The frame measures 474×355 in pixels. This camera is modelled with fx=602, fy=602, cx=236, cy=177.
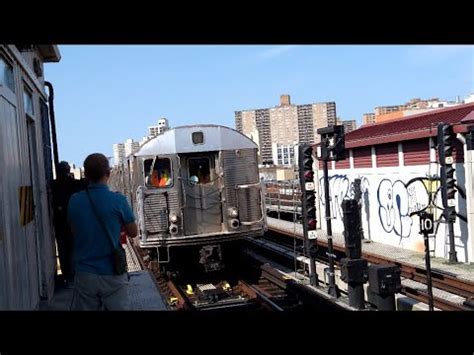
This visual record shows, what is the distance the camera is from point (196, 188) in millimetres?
13672

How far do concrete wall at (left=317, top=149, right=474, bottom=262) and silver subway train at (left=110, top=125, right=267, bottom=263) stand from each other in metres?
4.88

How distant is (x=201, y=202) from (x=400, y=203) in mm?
6603

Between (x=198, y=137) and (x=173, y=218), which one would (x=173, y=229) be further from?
(x=198, y=137)

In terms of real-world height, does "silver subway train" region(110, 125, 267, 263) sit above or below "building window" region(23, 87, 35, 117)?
below

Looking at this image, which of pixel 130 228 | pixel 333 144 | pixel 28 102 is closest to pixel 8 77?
pixel 28 102

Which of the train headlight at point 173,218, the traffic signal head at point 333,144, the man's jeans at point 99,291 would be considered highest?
the traffic signal head at point 333,144

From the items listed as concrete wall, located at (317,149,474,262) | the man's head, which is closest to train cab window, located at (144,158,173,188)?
the man's head

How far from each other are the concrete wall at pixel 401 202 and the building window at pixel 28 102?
10.2m

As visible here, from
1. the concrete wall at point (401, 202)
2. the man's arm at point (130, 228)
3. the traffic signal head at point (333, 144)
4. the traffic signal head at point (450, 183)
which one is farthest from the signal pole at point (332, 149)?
the man's arm at point (130, 228)

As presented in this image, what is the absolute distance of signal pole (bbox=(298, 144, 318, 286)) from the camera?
12.3 m

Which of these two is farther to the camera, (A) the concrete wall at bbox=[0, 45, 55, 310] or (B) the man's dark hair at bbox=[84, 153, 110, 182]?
(A) the concrete wall at bbox=[0, 45, 55, 310]

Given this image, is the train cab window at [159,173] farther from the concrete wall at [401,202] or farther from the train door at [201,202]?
the concrete wall at [401,202]

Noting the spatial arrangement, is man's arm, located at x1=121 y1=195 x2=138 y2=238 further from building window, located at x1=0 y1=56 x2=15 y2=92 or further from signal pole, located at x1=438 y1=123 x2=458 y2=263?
signal pole, located at x1=438 y1=123 x2=458 y2=263

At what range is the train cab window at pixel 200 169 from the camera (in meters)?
13.8
